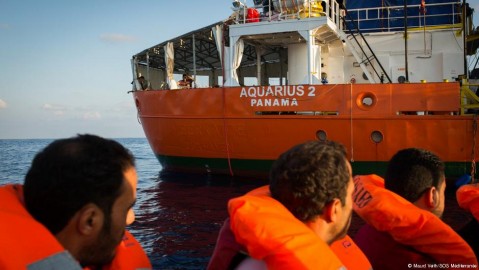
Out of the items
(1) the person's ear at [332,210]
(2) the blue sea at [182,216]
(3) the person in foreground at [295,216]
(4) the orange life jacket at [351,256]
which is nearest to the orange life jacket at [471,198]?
(4) the orange life jacket at [351,256]

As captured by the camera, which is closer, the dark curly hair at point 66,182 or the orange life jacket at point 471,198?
the dark curly hair at point 66,182

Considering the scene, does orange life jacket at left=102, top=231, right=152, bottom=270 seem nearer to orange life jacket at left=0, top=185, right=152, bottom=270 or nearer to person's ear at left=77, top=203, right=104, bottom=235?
person's ear at left=77, top=203, right=104, bottom=235

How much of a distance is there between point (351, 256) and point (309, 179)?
96 cm

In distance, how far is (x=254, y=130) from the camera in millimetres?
9484

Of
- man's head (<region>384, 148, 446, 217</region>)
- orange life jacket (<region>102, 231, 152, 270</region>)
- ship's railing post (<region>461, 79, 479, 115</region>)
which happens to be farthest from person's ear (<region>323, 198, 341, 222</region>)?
ship's railing post (<region>461, 79, 479, 115</region>)

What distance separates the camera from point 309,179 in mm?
1513

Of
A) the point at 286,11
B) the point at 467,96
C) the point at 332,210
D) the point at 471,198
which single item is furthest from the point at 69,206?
the point at 286,11

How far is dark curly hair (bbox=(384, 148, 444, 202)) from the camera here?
7.81ft

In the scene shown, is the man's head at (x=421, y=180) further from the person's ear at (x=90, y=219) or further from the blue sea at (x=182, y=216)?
the blue sea at (x=182, y=216)

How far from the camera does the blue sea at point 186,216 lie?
559cm

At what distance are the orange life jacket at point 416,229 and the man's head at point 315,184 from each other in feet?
2.04

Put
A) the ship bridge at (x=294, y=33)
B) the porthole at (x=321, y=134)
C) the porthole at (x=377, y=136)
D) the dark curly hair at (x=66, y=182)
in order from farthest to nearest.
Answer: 1. the ship bridge at (x=294, y=33)
2. the porthole at (x=321, y=134)
3. the porthole at (x=377, y=136)
4. the dark curly hair at (x=66, y=182)

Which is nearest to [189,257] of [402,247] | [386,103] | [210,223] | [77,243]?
[210,223]

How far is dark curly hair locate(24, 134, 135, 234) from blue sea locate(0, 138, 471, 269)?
4.01 m
